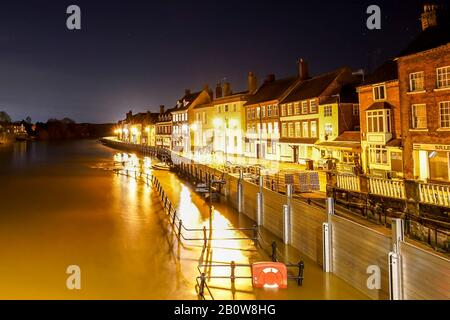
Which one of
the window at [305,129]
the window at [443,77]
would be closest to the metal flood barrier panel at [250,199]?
the window at [443,77]

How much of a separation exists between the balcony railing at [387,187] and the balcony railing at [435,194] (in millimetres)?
1040

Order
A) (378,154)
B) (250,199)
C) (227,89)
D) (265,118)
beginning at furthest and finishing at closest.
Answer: (227,89)
(265,118)
(378,154)
(250,199)

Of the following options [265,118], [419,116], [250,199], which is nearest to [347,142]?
[419,116]

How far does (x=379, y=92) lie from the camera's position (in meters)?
31.6

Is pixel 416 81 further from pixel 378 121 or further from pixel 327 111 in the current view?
pixel 327 111

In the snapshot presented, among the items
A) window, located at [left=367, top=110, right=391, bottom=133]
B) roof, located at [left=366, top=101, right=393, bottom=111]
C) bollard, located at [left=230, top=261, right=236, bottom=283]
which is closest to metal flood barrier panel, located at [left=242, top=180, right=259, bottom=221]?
bollard, located at [left=230, top=261, right=236, bottom=283]

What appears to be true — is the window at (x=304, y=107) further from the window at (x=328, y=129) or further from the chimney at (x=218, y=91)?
the chimney at (x=218, y=91)

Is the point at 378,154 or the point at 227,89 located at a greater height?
the point at 227,89

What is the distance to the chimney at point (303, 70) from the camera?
5053 cm

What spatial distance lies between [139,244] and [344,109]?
28986mm

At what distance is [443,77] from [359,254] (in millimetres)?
19313

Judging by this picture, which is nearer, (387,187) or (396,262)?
(396,262)

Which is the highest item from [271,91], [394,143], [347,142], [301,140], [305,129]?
[271,91]

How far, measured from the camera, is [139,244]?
55.2 feet
